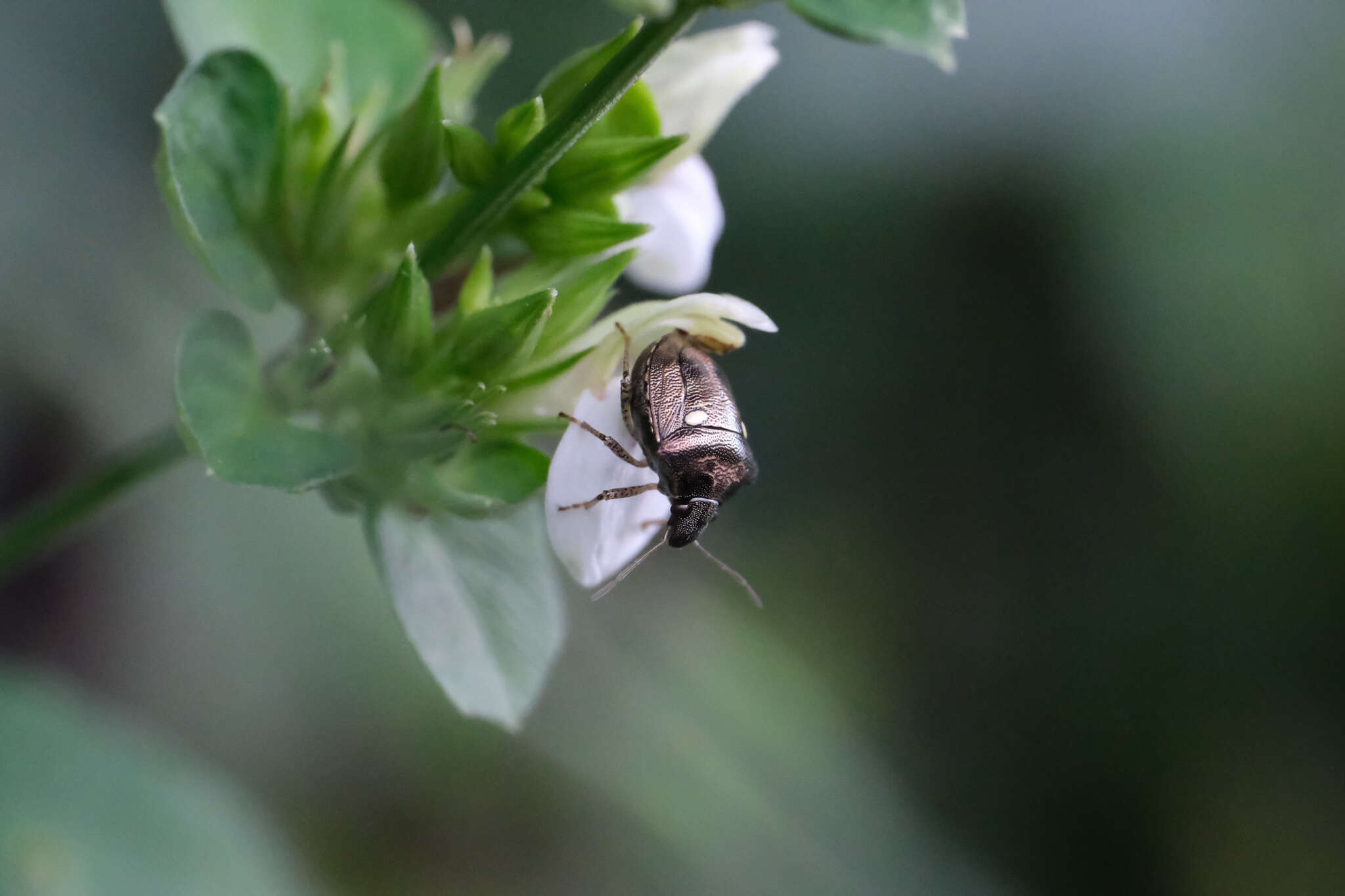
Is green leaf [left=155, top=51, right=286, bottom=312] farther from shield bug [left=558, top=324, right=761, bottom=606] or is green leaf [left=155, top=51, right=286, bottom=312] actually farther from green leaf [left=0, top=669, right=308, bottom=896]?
green leaf [left=0, top=669, right=308, bottom=896]

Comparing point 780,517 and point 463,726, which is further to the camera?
point 780,517

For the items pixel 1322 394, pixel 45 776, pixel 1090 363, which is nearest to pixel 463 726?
pixel 45 776

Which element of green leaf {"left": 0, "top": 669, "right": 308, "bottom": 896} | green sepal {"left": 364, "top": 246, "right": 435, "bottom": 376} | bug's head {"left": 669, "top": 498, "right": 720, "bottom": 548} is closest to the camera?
green sepal {"left": 364, "top": 246, "right": 435, "bottom": 376}

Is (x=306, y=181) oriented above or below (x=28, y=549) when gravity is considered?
above

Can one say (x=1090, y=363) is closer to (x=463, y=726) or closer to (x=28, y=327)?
(x=463, y=726)

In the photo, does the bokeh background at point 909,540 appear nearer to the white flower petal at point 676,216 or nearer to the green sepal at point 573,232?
the white flower petal at point 676,216

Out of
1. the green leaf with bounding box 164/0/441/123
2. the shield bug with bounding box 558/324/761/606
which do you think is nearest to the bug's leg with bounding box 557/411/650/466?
the shield bug with bounding box 558/324/761/606

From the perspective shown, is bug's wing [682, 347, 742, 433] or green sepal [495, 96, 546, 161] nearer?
green sepal [495, 96, 546, 161]
